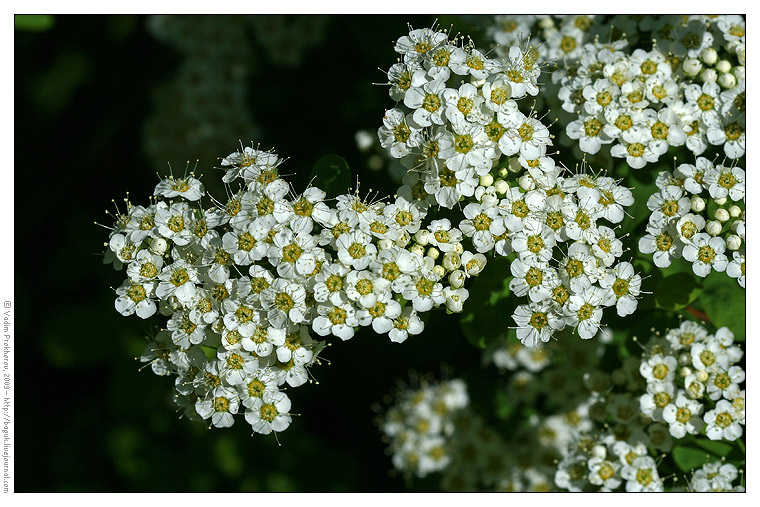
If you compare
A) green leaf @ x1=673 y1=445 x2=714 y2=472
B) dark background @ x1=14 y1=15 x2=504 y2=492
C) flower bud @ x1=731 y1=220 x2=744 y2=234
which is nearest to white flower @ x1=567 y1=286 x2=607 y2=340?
flower bud @ x1=731 y1=220 x2=744 y2=234

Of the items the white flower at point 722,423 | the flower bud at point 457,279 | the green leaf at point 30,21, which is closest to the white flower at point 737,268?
the white flower at point 722,423

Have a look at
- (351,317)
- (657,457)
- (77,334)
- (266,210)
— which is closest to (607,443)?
(657,457)

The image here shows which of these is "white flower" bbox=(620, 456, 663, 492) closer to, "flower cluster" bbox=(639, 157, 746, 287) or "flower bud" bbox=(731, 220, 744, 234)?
"flower cluster" bbox=(639, 157, 746, 287)

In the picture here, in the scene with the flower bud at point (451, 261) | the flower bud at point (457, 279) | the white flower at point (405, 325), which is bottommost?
the white flower at point (405, 325)

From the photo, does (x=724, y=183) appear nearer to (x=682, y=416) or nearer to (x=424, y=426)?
(x=682, y=416)

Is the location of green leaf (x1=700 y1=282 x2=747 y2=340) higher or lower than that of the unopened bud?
higher

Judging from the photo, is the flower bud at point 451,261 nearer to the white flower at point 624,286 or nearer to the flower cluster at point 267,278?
the flower cluster at point 267,278
